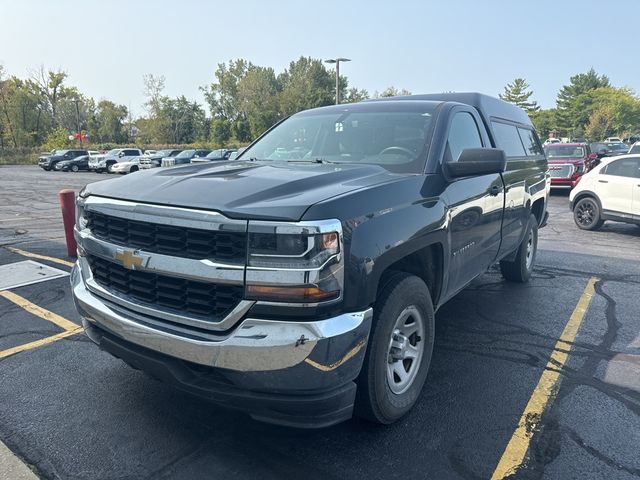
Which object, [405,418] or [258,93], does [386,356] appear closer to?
[405,418]

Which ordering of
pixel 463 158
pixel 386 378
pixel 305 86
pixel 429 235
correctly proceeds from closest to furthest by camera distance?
1. pixel 386 378
2. pixel 429 235
3. pixel 463 158
4. pixel 305 86

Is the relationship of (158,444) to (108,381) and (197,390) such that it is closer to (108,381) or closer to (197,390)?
(197,390)

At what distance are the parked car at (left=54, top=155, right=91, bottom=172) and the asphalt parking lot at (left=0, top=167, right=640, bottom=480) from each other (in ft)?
126

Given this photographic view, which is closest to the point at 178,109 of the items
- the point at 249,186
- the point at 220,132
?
the point at 220,132

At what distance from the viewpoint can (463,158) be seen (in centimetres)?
316

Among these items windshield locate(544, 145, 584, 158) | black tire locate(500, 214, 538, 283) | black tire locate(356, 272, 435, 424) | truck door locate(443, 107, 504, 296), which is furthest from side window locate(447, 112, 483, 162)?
windshield locate(544, 145, 584, 158)

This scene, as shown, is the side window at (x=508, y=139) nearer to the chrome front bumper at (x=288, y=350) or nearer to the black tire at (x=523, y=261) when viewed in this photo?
the black tire at (x=523, y=261)

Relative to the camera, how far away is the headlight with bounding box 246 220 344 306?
2.13m

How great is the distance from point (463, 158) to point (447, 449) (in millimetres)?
1793

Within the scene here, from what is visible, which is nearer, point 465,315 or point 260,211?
point 260,211

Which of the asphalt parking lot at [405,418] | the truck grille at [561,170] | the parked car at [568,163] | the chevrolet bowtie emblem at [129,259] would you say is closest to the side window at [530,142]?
the asphalt parking lot at [405,418]

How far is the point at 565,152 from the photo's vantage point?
17.3 m

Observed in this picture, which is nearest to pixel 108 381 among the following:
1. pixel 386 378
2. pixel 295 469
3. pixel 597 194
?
pixel 295 469

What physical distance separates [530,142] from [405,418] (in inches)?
171
